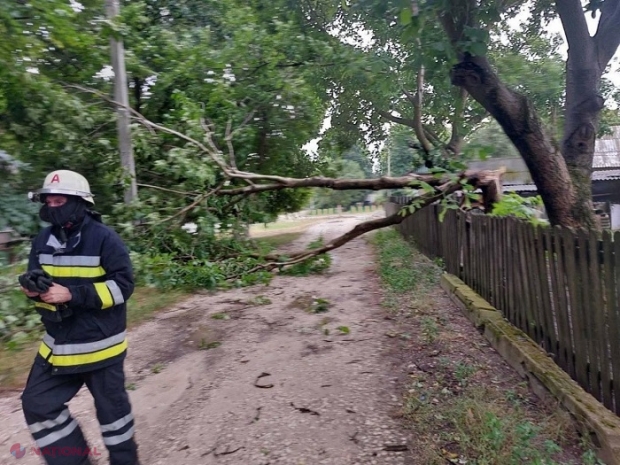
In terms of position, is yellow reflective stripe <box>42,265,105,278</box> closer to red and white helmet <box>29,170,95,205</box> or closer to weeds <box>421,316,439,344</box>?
red and white helmet <box>29,170,95,205</box>

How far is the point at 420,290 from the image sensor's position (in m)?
7.90

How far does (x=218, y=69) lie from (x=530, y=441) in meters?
8.86

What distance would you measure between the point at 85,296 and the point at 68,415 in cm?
77

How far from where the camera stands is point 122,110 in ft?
25.6

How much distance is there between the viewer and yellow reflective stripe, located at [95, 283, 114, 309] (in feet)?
8.98

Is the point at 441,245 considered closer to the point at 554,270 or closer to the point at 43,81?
the point at 554,270

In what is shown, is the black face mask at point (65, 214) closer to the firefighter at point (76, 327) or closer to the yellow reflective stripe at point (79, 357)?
the firefighter at point (76, 327)

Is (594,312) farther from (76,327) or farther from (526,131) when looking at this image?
(76,327)

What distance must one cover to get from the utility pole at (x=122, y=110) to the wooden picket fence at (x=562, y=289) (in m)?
5.06

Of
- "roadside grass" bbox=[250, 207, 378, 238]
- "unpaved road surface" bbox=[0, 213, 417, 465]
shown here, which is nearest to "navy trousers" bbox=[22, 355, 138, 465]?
"unpaved road surface" bbox=[0, 213, 417, 465]

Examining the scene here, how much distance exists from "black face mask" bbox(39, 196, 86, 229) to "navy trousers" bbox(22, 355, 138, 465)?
78 cm

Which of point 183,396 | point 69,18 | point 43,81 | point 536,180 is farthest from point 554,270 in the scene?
point 43,81

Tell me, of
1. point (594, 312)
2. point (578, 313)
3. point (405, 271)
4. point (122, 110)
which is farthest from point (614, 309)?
point (122, 110)

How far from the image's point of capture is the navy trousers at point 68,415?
9.07 feet
